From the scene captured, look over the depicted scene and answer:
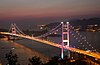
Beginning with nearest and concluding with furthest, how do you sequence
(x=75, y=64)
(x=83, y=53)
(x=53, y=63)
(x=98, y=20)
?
(x=53, y=63)
(x=75, y=64)
(x=83, y=53)
(x=98, y=20)

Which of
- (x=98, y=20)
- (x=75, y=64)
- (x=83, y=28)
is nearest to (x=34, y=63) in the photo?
(x=75, y=64)

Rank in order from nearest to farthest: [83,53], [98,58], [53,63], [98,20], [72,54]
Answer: [53,63]
[98,58]
[83,53]
[72,54]
[98,20]

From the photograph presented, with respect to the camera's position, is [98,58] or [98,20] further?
[98,20]

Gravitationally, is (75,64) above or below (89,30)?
below

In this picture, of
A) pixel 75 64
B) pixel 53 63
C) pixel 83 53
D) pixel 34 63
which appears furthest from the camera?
pixel 83 53

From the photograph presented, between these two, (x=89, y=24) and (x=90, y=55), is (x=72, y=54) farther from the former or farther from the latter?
(x=89, y=24)

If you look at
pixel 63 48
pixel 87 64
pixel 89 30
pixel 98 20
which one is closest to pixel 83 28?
pixel 89 30

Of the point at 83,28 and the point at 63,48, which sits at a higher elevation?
the point at 83,28

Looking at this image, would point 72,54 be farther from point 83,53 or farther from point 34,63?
point 34,63

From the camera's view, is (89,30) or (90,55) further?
(89,30)
